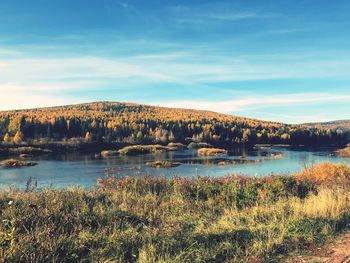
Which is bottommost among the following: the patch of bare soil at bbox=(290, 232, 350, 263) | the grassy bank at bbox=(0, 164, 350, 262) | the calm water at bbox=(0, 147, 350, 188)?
the calm water at bbox=(0, 147, 350, 188)

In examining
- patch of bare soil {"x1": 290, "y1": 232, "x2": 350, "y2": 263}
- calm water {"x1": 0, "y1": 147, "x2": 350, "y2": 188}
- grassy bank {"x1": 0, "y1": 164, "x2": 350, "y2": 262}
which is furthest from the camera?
calm water {"x1": 0, "y1": 147, "x2": 350, "y2": 188}

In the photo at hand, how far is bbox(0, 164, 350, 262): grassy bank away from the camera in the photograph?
6.50 metres

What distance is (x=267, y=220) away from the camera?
9.38m

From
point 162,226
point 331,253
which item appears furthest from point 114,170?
point 331,253

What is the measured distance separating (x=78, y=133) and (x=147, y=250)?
110265 millimetres

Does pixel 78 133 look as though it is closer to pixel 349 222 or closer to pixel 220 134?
pixel 220 134

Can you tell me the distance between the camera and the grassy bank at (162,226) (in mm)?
6496

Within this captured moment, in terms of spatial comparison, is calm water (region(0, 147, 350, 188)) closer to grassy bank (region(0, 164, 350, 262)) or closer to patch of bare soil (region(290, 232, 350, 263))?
grassy bank (region(0, 164, 350, 262))

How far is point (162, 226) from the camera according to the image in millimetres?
8289

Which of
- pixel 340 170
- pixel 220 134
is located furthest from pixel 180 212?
pixel 220 134

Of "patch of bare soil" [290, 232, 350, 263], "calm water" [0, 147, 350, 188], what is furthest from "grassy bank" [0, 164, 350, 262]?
"calm water" [0, 147, 350, 188]

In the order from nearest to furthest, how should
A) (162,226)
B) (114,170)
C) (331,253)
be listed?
(331,253) < (162,226) < (114,170)

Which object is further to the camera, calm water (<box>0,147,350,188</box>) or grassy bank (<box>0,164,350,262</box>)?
calm water (<box>0,147,350,188</box>)

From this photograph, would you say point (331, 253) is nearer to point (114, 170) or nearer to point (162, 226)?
point (162, 226)
